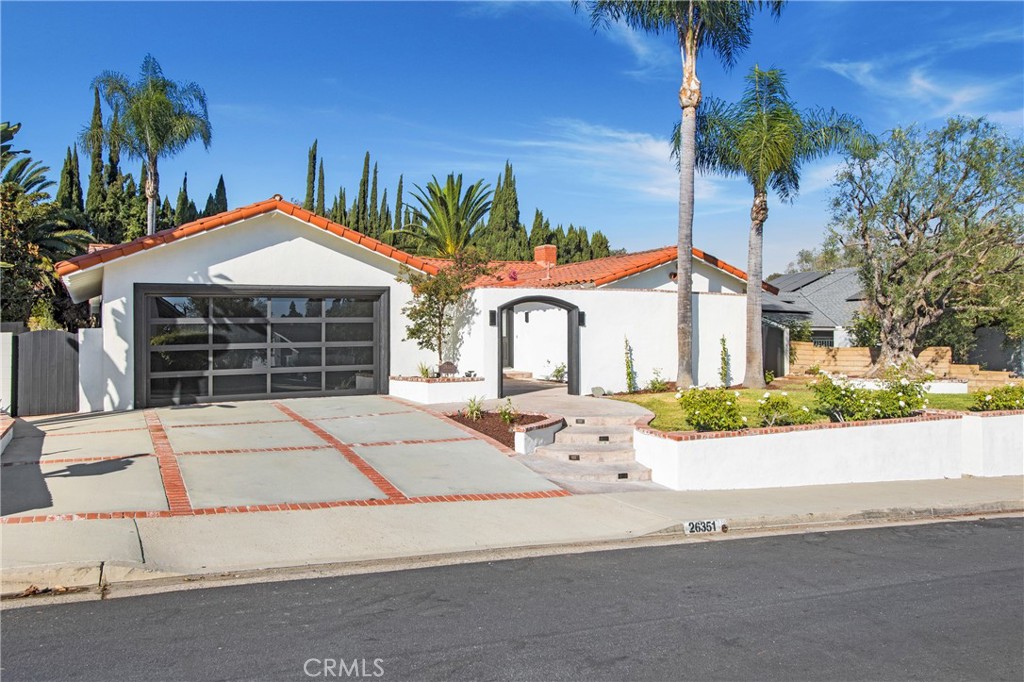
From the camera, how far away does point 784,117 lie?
18797 mm

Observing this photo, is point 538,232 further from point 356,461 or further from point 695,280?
point 356,461

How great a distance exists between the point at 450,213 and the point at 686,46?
6.96 meters

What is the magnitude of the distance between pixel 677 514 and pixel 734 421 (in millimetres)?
2777

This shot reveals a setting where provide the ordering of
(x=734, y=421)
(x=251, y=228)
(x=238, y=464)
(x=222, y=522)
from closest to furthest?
1. (x=222, y=522)
2. (x=238, y=464)
3. (x=734, y=421)
4. (x=251, y=228)

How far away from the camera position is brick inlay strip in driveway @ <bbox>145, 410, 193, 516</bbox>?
794cm

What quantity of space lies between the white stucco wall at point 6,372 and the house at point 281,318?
111cm

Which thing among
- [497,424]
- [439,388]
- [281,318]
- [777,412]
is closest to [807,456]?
[777,412]

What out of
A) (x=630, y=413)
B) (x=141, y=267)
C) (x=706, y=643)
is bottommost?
(x=706, y=643)

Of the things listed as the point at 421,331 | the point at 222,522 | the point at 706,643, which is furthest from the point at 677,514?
the point at 421,331

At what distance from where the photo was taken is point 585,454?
11305 mm

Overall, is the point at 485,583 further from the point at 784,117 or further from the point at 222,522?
the point at 784,117

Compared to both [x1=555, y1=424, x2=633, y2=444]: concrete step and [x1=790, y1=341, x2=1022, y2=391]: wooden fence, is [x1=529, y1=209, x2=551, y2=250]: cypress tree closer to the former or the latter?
[x1=790, y1=341, x2=1022, y2=391]: wooden fence

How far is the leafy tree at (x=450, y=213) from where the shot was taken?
19109 millimetres

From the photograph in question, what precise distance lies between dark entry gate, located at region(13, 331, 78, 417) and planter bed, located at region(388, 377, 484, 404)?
20.8 feet
